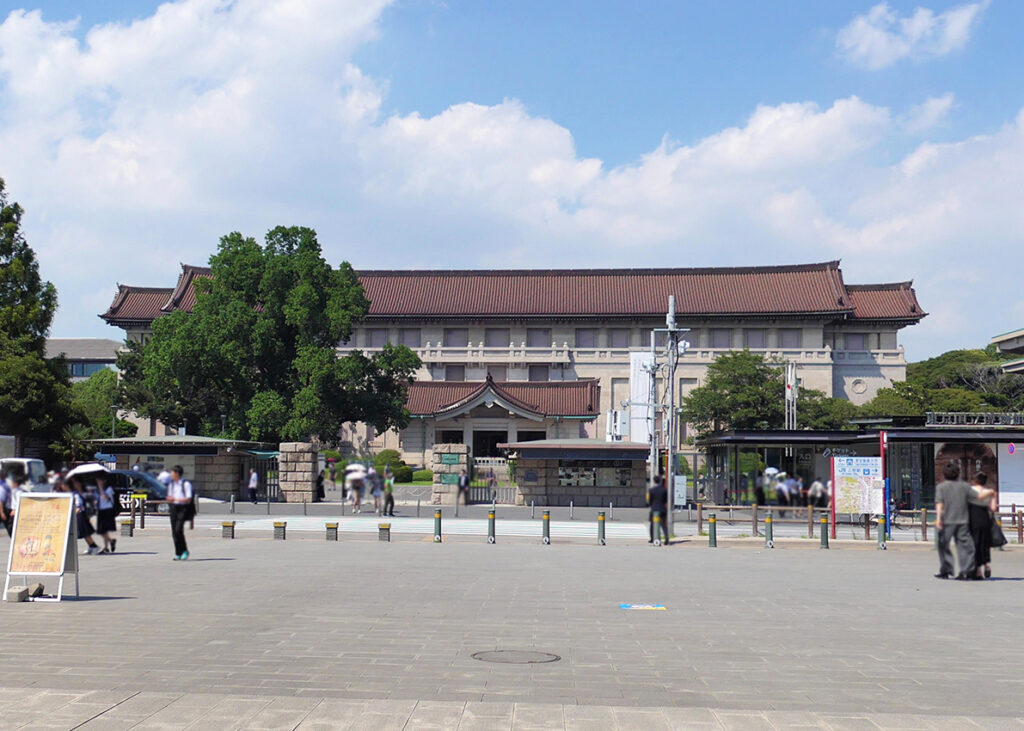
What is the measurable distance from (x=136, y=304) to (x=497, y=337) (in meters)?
32.2

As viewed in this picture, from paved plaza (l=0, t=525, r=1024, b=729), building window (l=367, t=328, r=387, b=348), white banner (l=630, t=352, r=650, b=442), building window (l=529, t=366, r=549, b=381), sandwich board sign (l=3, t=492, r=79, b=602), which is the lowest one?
paved plaza (l=0, t=525, r=1024, b=729)

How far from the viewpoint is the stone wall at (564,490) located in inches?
1815

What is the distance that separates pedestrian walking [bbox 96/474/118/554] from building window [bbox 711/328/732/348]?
70.3 metres

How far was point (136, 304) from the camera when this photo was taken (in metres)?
92.6

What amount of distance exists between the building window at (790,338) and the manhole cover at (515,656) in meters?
81.0

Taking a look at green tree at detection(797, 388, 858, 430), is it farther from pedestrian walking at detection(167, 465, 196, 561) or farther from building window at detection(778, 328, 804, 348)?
pedestrian walking at detection(167, 465, 196, 561)

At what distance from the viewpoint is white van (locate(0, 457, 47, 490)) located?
2831 cm

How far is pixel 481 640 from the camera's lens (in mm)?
10781

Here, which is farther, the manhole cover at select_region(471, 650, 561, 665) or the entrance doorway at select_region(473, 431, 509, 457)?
the entrance doorway at select_region(473, 431, 509, 457)

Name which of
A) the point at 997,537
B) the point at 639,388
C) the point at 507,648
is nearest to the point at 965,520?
the point at 997,537

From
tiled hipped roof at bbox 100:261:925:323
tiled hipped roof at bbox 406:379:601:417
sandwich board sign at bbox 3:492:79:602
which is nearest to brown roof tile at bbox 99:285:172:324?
tiled hipped roof at bbox 100:261:925:323

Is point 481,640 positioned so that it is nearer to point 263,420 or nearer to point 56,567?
point 56,567

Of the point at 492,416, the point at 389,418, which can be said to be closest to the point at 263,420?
the point at 389,418

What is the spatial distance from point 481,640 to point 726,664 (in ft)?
8.49
